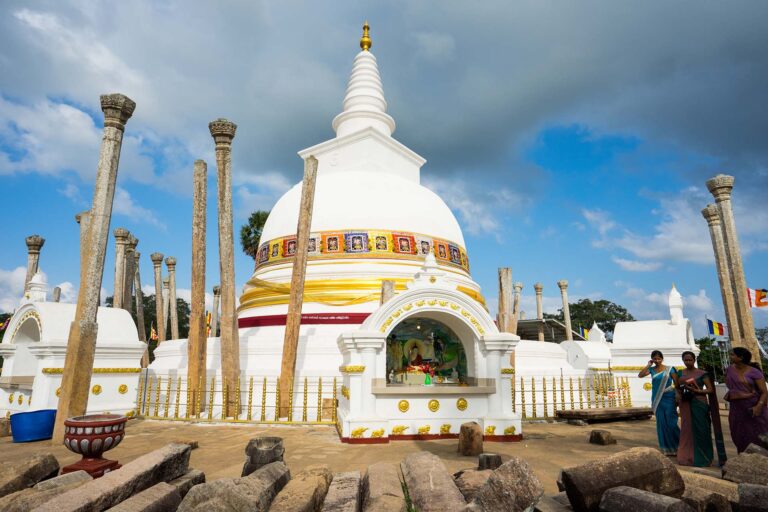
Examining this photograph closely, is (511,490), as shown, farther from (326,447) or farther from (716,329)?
(716,329)

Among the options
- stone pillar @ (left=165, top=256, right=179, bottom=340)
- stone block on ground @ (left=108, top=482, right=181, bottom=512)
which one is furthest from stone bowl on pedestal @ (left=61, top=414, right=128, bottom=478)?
stone pillar @ (left=165, top=256, right=179, bottom=340)

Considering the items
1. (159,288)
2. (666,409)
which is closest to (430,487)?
(666,409)

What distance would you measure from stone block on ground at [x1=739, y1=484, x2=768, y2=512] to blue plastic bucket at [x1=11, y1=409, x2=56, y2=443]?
445 inches

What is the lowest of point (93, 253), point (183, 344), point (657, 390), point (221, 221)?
point (657, 390)

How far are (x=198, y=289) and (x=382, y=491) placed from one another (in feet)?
32.1

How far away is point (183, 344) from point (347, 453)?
10459 mm

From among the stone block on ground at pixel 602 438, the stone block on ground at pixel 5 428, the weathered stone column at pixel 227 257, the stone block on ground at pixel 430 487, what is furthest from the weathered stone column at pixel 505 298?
the stone block on ground at pixel 5 428

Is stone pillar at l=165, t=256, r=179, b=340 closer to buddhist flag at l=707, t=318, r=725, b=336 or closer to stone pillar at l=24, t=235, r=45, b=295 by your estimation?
stone pillar at l=24, t=235, r=45, b=295

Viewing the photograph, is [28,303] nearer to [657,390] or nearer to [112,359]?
[112,359]

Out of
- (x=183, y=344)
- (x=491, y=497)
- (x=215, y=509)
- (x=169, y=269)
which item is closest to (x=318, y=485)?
(x=215, y=509)

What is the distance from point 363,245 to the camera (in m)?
17.6

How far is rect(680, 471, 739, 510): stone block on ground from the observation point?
4.48 metres

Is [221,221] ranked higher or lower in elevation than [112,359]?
higher

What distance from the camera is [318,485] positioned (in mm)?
4844
